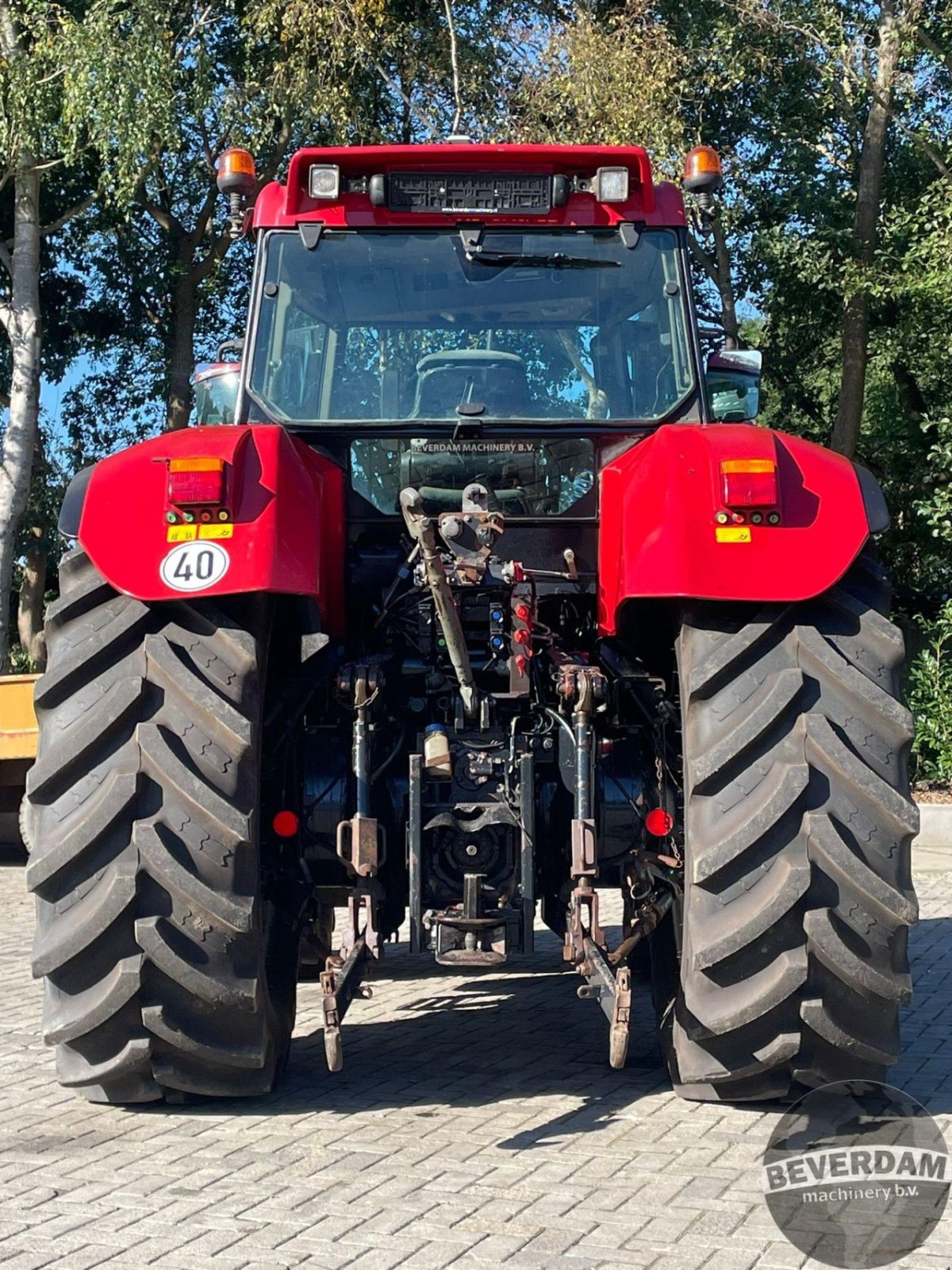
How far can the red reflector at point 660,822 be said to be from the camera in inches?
193

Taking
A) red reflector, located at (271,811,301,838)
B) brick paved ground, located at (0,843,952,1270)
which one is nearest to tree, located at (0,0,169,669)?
brick paved ground, located at (0,843,952,1270)

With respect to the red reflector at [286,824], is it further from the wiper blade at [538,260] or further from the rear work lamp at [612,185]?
the rear work lamp at [612,185]

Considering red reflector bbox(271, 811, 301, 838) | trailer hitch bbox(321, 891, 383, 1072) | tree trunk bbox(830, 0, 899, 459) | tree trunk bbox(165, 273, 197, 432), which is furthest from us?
tree trunk bbox(165, 273, 197, 432)

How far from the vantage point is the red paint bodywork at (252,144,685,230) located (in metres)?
5.38

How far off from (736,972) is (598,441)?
185 centimetres

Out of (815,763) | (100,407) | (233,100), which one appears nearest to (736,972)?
(815,763)

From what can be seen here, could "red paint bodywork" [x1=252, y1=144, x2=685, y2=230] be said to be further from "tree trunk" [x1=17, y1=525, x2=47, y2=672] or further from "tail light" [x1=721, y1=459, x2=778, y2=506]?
"tree trunk" [x1=17, y1=525, x2=47, y2=672]

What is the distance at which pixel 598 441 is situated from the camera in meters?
5.32

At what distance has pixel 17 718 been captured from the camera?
38.3 feet

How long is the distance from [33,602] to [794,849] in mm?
20659

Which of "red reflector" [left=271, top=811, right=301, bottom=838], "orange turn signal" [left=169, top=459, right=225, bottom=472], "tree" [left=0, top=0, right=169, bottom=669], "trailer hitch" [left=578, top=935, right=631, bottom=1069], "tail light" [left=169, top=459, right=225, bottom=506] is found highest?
"tree" [left=0, top=0, right=169, bottom=669]

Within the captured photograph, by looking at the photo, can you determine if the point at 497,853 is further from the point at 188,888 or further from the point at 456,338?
the point at 456,338

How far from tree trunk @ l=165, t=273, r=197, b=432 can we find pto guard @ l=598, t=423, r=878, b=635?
1739 centimetres

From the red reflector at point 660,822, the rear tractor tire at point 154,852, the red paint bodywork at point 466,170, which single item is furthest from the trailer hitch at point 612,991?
the red paint bodywork at point 466,170
